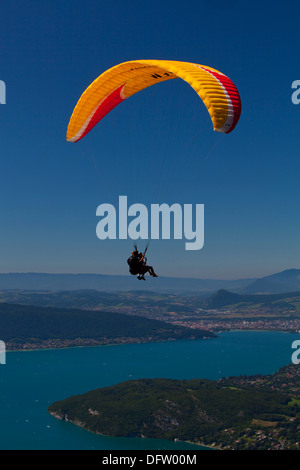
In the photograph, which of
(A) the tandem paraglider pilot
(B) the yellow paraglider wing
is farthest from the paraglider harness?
(B) the yellow paraglider wing

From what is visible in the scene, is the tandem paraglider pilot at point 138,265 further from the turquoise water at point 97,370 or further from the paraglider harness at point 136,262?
the turquoise water at point 97,370

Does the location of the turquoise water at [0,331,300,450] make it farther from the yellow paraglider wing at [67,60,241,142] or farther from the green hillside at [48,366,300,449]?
the yellow paraglider wing at [67,60,241,142]

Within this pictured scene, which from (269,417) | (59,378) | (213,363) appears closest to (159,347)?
(213,363)

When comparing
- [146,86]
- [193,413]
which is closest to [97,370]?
[193,413]

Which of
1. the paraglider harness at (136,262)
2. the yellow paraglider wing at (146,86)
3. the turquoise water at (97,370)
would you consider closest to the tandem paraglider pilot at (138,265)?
the paraglider harness at (136,262)
